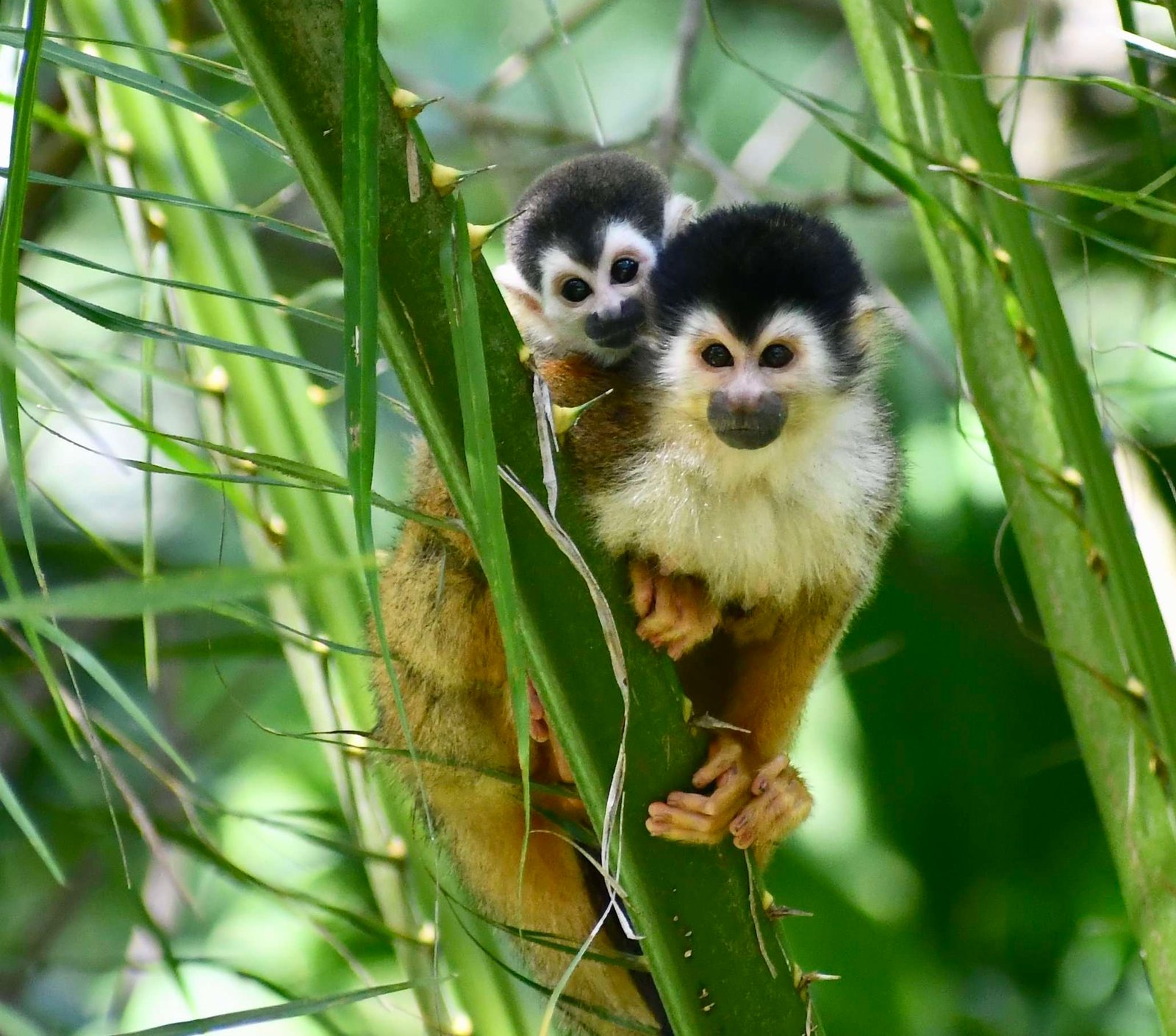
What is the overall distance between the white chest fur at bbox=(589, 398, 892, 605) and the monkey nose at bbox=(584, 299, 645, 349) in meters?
0.46

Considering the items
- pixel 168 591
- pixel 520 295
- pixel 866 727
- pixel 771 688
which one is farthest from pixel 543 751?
pixel 866 727

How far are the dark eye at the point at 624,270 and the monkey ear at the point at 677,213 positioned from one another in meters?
0.11

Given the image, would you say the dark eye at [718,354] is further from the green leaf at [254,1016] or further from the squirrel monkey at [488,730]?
the green leaf at [254,1016]

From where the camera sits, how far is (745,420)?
1.90 m

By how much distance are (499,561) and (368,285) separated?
0.22 metres

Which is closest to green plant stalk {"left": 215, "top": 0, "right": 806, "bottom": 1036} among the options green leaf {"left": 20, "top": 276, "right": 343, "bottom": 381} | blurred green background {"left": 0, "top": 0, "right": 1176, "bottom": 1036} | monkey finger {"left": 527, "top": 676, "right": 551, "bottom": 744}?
green leaf {"left": 20, "top": 276, "right": 343, "bottom": 381}

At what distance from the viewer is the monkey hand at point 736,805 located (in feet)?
4.86

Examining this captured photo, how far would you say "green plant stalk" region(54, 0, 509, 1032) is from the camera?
207cm

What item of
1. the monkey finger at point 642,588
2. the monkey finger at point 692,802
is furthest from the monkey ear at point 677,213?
the monkey finger at point 692,802

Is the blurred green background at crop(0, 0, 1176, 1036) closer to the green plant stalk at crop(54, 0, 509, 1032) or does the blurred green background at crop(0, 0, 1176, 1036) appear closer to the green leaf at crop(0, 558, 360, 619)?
the green plant stalk at crop(54, 0, 509, 1032)

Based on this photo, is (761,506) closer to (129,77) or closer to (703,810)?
(703,810)

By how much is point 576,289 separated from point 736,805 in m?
1.26

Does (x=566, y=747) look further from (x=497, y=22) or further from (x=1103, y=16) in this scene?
(x=497, y=22)

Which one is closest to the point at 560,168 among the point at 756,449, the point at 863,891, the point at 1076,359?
the point at 756,449
